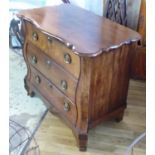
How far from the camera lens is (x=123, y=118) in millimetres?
2000

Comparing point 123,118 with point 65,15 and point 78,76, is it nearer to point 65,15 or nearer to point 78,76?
point 78,76

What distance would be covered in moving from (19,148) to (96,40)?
82 cm

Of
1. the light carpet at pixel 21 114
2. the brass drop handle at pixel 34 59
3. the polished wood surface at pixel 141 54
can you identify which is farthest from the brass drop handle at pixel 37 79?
the polished wood surface at pixel 141 54

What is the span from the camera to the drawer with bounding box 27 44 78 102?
5.22 feet

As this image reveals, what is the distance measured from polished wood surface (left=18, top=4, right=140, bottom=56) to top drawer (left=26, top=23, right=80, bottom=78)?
0.07m

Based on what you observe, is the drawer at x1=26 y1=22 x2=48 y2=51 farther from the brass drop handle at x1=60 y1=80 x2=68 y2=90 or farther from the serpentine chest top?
the brass drop handle at x1=60 y1=80 x2=68 y2=90

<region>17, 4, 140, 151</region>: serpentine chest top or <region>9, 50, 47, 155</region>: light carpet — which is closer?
<region>17, 4, 140, 151</region>: serpentine chest top

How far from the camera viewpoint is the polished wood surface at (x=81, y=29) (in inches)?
55.7

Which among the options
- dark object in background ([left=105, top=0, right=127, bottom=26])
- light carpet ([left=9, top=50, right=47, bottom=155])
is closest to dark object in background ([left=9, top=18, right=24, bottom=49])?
light carpet ([left=9, top=50, right=47, bottom=155])

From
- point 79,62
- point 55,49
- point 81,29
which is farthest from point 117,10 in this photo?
point 79,62

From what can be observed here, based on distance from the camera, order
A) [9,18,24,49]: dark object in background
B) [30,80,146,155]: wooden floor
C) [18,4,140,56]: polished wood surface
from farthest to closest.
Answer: [9,18,24,49]: dark object in background < [30,80,146,155]: wooden floor < [18,4,140,56]: polished wood surface

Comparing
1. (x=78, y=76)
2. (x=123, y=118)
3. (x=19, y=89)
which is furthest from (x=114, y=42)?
(x=19, y=89)

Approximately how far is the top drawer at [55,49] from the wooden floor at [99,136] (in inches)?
19.4

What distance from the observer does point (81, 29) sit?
5.28 feet
